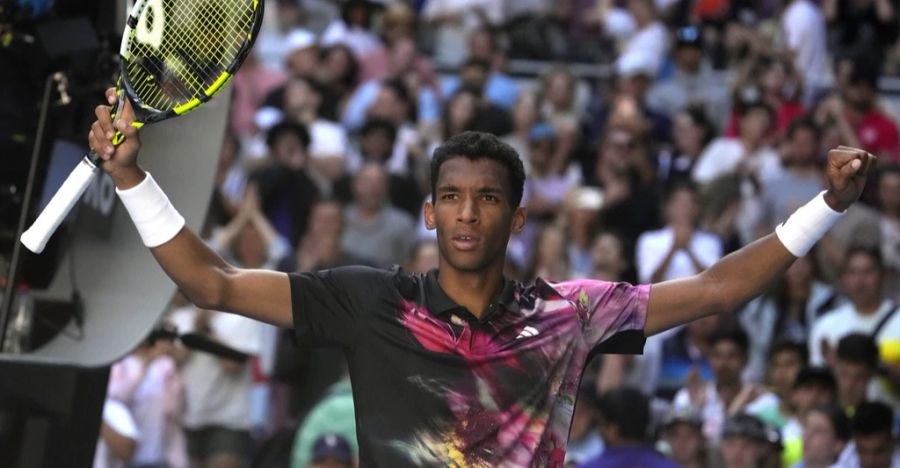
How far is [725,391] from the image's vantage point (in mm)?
9258

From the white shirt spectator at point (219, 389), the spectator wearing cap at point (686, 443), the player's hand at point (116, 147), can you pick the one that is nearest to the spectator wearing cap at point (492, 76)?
the white shirt spectator at point (219, 389)

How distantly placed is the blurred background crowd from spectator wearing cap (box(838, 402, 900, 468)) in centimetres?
1

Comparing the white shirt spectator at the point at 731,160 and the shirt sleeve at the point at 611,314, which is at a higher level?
the white shirt spectator at the point at 731,160

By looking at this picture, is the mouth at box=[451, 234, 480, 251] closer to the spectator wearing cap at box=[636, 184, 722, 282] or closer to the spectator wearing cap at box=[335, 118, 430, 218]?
the spectator wearing cap at box=[636, 184, 722, 282]

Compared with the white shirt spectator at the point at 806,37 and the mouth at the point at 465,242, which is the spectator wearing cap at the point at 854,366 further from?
the white shirt spectator at the point at 806,37

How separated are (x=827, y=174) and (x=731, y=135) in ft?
27.1

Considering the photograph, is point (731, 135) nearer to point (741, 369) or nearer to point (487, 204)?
point (741, 369)

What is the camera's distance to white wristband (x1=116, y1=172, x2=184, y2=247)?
429 cm

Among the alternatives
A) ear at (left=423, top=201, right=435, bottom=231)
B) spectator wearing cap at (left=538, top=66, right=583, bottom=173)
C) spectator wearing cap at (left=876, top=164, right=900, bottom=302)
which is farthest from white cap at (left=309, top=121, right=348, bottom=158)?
ear at (left=423, top=201, right=435, bottom=231)

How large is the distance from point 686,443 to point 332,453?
1.71 metres

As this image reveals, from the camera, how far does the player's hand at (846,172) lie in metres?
4.55

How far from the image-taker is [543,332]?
4578mm

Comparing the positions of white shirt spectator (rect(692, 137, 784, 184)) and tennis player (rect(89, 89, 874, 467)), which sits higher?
white shirt spectator (rect(692, 137, 784, 184))

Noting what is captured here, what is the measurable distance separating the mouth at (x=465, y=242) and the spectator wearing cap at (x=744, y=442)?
159 inches
